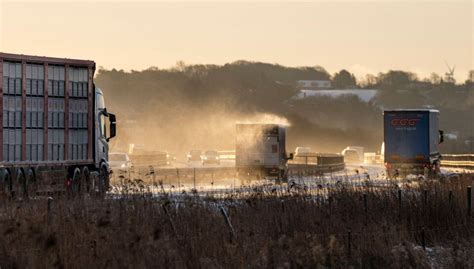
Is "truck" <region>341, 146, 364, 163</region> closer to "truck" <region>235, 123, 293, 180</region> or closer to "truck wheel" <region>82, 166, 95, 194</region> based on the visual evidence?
"truck" <region>235, 123, 293, 180</region>

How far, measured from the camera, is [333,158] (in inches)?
3044

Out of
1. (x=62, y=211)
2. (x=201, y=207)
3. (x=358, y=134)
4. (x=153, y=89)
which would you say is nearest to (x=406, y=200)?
(x=201, y=207)

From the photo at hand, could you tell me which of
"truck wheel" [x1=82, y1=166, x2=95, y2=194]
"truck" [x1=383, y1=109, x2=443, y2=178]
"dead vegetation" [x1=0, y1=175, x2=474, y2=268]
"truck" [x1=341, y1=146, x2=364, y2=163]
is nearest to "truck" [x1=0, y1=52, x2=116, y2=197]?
"truck wheel" [x1=82, y1=166, x2=95, y2=194]

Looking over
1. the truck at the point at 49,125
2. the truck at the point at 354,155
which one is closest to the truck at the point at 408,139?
the truck at the point at 49,125

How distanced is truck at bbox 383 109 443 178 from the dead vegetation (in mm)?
24895

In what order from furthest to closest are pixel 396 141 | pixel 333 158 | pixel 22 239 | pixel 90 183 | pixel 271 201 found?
pixel 333 158
pixel 396 141
pixel 90 183
pixel 271 201
pixel 22 239

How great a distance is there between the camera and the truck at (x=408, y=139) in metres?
53.4

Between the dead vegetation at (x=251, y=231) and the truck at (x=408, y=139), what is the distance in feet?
81.7

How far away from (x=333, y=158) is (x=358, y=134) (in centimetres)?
9025

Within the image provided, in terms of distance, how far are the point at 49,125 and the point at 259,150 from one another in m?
20.8

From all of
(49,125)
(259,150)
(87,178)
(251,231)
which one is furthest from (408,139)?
→ (251,231)

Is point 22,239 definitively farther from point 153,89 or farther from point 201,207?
point 153,89

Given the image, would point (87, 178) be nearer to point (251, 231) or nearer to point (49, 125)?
point (49, 125)

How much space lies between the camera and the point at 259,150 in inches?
2101
